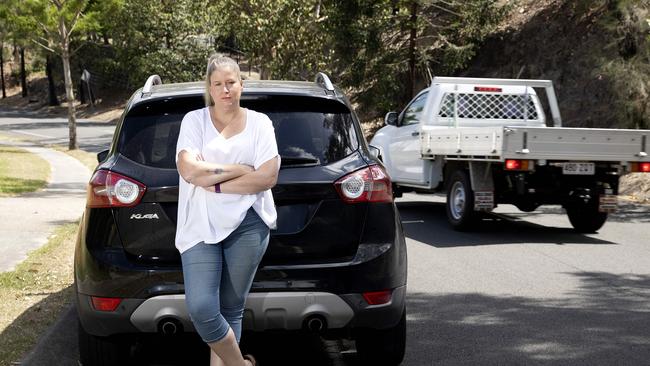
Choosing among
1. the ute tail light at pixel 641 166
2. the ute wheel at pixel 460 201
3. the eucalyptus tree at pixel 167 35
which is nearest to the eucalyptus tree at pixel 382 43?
the ute wheel at pixel 460 201

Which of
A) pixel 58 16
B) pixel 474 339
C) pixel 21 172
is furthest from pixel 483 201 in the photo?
pixel 58 16

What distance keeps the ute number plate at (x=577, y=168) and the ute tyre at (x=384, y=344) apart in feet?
20.4

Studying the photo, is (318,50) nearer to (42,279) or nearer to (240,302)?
(42,279)

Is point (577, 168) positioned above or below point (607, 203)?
above

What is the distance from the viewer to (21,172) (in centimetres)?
2091

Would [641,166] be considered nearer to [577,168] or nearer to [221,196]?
[577,168]

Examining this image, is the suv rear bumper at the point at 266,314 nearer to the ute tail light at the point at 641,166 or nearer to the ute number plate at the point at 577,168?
the ute number plate at the point at 577,168

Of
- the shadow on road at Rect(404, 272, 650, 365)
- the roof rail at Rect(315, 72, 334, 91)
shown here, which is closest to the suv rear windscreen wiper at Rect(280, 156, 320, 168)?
the roof rail at Rect(315, 72, 334, 91)

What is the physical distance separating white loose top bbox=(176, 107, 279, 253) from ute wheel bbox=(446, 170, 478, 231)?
757cm

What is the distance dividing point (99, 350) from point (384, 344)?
163 centimetres

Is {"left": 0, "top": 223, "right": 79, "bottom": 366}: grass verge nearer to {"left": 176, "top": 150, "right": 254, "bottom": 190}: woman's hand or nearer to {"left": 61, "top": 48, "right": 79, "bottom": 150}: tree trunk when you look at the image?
{"left": 176, "top": 150, "right": 254, "bottom": 190}: woman's hand

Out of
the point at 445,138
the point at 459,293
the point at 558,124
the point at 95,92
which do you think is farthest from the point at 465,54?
the point at 95,92

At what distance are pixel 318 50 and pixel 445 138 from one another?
2101cm

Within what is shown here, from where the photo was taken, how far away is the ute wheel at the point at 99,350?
209 inches
